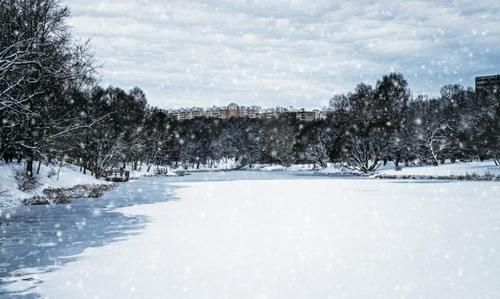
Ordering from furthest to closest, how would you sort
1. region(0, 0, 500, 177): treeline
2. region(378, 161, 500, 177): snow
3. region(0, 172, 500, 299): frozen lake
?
region(378, 161, 500, 177): snow < region(0, 0, 500, 177): treeline < region(0, 172, 500, 299): frozen lake

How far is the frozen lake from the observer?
7441 mm

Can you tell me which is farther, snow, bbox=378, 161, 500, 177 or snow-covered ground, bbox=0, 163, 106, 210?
snow, bbox=378, 161, 500, 177

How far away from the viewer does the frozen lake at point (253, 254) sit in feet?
24.4

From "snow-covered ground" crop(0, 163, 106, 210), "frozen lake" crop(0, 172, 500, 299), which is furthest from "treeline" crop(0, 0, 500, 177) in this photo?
"frozen lake" crop(0, 172, 500, 299)

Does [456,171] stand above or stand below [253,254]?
above

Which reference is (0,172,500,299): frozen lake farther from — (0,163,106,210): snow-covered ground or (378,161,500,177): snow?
(378,161,500,177): snow

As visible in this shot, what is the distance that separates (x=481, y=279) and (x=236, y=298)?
423 cm

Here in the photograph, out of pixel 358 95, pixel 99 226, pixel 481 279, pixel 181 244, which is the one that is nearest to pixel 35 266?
pixel 181 244

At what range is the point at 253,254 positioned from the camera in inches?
403

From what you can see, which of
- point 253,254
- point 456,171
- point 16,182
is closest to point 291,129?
point 456,171

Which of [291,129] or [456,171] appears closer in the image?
[456,171]

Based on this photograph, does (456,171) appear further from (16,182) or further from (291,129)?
(291,129)

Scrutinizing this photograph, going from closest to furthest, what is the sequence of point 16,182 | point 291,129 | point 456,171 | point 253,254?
point 253,254 → point 16,182 → point 456,171 → point 291,129

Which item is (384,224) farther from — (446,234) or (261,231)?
(261,231)
